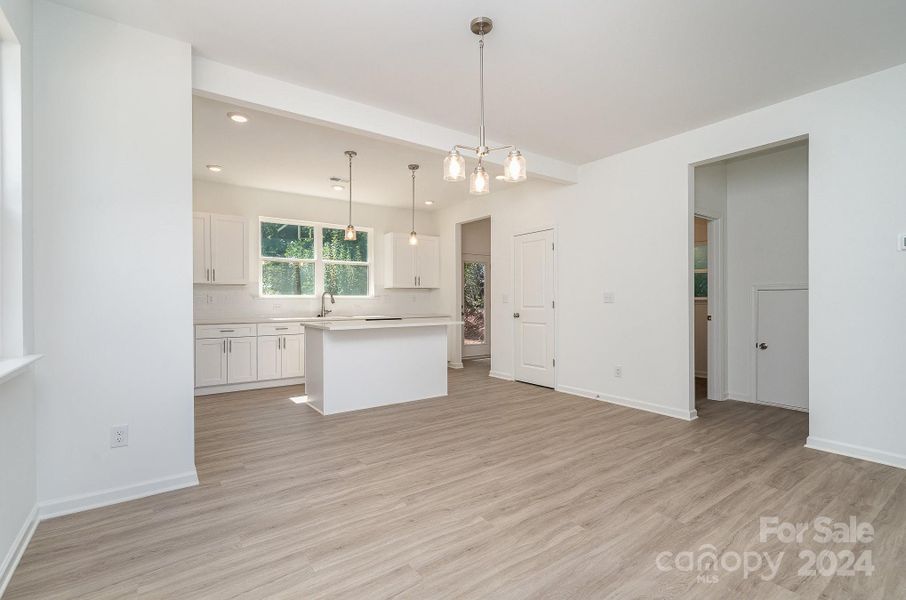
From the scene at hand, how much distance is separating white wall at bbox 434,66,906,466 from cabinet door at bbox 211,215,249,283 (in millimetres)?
3854

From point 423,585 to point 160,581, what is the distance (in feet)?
3.54

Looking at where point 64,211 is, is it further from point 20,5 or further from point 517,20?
point 517,20

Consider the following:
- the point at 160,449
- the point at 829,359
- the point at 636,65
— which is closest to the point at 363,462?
the point at 160,449

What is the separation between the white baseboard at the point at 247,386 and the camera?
5.20m

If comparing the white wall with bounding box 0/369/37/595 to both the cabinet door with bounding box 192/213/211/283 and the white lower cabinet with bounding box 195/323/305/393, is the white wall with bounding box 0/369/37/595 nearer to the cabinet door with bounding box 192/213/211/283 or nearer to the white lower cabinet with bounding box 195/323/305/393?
the white lower cabinet with bounding box 195/323/305/393

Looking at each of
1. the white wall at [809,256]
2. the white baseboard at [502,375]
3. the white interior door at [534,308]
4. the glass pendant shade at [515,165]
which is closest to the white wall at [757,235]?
the white wall at [809,256]

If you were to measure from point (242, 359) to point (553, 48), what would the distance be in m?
4.84

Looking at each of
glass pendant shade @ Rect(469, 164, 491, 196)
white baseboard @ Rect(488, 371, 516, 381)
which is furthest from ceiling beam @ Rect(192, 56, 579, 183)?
white baseboard @ Rect(488, 371, 516, 381)

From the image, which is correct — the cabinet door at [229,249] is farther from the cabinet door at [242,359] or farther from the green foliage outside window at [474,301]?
the green foliage outside window at [474,301]

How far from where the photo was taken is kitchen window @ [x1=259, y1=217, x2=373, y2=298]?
6270 mm

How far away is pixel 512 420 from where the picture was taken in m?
4.09

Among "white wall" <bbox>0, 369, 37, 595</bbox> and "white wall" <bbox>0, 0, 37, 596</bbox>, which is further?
"white wall" <bbox>0, 0, 37, 596</bbox>

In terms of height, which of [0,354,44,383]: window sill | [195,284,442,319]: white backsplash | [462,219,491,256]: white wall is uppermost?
[462,219,491,256]: white wall

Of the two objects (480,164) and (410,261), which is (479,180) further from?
A: (410,261)
